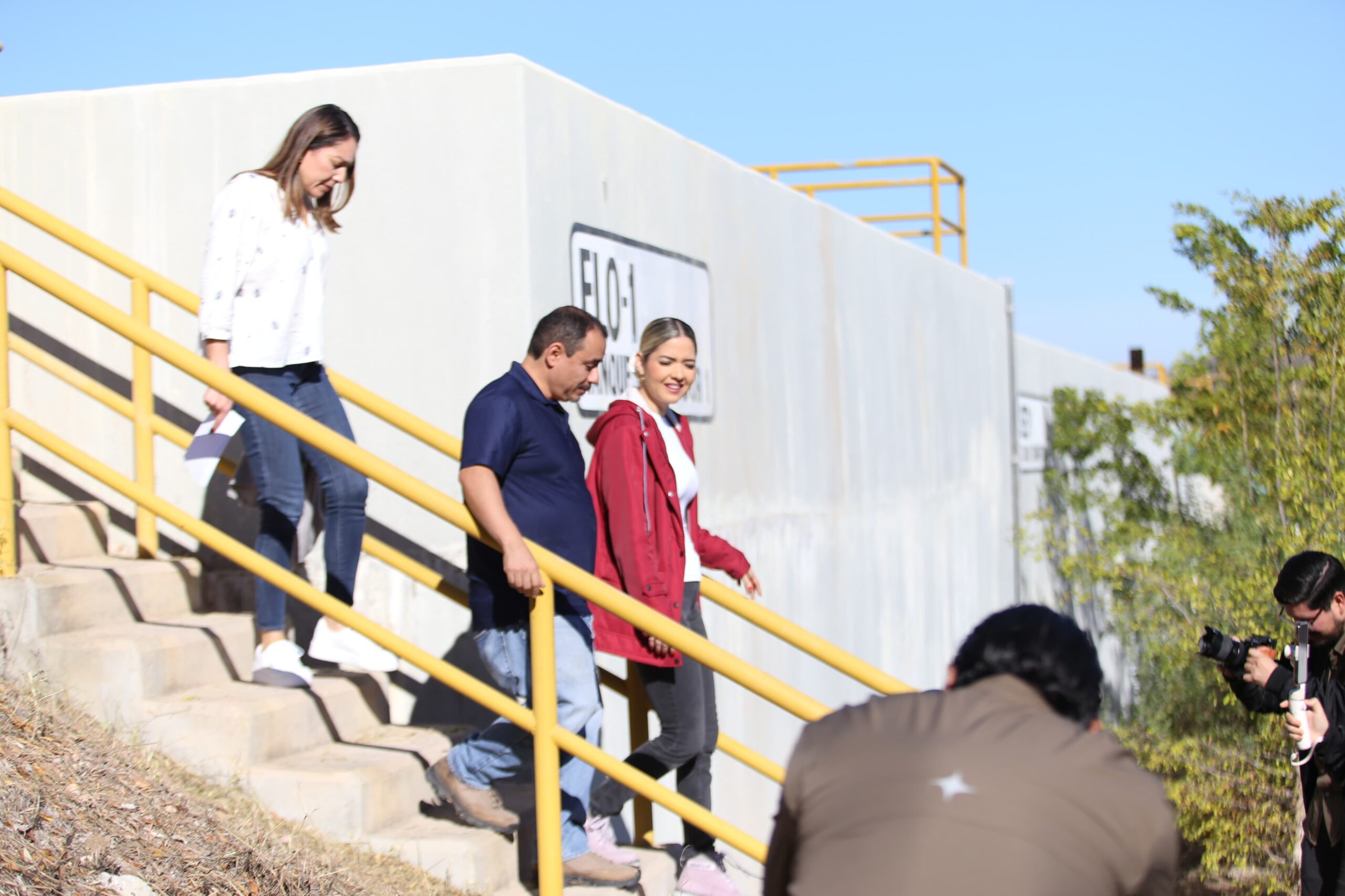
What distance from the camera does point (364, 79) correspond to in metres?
5.09

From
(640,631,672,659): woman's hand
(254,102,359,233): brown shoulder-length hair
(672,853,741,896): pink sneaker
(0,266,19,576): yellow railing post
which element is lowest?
(672,853,741,896): pink sneaker

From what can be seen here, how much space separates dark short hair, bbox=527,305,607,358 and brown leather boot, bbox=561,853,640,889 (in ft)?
4.49

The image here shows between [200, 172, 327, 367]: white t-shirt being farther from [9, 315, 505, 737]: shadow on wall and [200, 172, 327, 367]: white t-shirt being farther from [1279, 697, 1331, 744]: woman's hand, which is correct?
[1279, 697, 1331, 744]: woman's hand

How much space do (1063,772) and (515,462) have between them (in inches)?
87.4

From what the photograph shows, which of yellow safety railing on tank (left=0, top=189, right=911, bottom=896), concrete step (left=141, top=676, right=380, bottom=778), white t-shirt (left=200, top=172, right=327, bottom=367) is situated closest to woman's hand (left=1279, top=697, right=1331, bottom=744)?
yellow safety railing on tank (left=0, top=189, right=911, bottom=896)

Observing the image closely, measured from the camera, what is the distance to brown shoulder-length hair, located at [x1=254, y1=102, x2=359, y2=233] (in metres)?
4.08

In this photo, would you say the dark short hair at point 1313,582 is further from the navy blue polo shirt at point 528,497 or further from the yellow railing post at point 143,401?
the yellow railing post at point 143,401

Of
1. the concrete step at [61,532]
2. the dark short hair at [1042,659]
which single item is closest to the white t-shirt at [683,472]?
the concrete step at [61,532]

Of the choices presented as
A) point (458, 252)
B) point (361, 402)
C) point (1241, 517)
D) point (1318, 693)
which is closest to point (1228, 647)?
point (1318, 693)

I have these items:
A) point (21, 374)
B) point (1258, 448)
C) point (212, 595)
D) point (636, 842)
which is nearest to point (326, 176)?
point (212, 595)

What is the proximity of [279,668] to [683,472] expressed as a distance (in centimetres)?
138

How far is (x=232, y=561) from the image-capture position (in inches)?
197

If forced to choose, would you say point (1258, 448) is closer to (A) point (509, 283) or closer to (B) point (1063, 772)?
(A) point (509, 283)

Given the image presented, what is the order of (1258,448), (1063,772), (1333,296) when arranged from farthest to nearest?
1. (1258,448)
2. (1333,296)
3. (1063,772)
